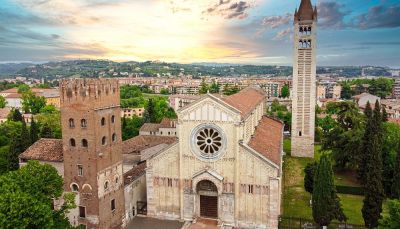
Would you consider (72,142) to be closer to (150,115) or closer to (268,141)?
(268,141)

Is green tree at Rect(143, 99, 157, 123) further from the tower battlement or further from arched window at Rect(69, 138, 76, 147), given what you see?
the tower battlement

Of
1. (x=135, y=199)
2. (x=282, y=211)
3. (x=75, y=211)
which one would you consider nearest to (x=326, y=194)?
(x=282, y=211)

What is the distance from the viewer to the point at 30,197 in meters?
22.4

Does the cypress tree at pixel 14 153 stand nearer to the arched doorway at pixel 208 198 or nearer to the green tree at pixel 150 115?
the arched doorway at pixel 208 198

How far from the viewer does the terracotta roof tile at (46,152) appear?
33.2 m

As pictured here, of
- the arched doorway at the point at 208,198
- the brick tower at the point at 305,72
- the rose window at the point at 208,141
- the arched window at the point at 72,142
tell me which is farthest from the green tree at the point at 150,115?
the arched window at the point at 72,142

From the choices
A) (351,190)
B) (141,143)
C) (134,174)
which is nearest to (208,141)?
(134,174)

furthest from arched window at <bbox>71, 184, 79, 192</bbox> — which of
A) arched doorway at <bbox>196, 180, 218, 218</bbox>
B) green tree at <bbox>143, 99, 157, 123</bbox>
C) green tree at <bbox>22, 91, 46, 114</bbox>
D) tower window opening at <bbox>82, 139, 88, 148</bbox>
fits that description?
green tree at <bbox>22, 91, 46, 114</bbox>

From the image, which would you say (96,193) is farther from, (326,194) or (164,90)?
(164,90)

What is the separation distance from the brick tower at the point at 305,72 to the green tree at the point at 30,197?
136 ft

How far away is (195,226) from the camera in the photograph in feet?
103

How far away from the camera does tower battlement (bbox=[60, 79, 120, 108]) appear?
94.6 ft

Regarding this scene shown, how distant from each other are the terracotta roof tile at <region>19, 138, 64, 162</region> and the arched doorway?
13.4m

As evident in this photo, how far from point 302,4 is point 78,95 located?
43.0 m
